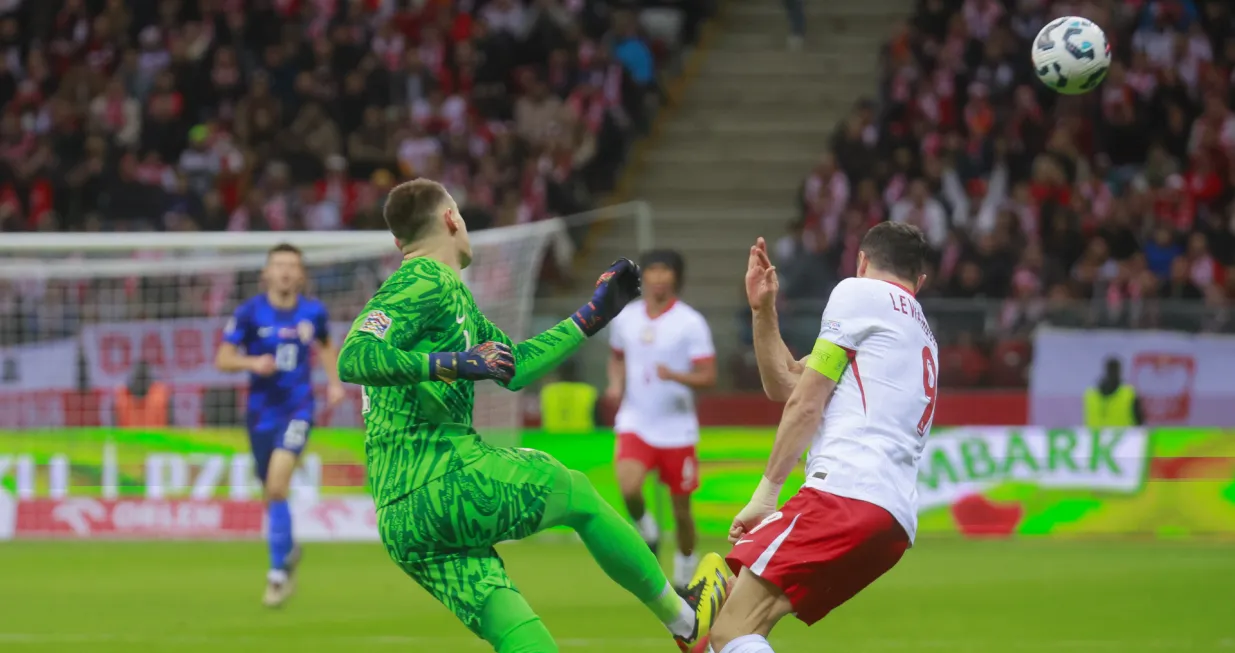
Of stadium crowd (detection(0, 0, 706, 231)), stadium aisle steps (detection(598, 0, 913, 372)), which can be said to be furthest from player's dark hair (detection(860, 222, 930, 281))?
stadium aisle steps (detection(598, 0, 913, 372))

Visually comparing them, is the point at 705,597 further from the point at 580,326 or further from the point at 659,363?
the point at 659,363

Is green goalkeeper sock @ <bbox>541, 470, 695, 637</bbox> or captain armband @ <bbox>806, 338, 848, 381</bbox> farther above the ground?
captain armband @ <bbox>806, 338, 848, 381</bbox>

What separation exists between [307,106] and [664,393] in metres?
12.7

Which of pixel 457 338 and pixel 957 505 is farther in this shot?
pixel 957 505

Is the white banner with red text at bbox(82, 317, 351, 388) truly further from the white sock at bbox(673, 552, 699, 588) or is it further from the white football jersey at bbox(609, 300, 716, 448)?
the white sock at bbox(673, 552, 699, 588)

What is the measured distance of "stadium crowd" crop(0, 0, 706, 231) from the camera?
22.2 m

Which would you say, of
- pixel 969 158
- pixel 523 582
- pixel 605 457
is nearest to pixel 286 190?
pixel 605 457

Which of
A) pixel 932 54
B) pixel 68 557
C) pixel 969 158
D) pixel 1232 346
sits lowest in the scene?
pixel 68 557

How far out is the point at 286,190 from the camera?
22.2m

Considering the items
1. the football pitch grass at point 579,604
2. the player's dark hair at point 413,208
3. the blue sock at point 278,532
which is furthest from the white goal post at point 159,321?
the player's dark hair at point 413,208

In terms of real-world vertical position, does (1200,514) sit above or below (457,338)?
below

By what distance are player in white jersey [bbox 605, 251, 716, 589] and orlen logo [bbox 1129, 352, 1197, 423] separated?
6.15 m

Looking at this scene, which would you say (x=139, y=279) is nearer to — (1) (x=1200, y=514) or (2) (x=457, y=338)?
(1) (x=1200, y=514)

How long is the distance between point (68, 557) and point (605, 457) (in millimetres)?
5314
